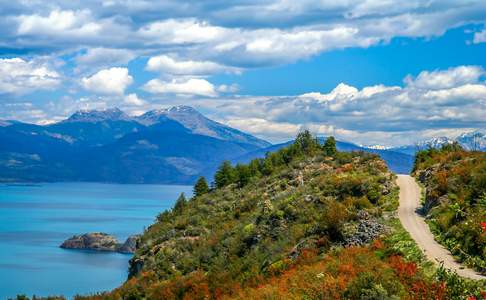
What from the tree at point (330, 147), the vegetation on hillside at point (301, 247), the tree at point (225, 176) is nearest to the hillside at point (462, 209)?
the vegetation on hillside at point (301, 247)

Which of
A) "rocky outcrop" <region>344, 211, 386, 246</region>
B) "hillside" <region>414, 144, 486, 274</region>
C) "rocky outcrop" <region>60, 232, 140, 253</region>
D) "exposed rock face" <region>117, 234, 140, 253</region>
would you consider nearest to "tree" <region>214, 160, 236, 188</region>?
"hillside" <region>414, 144, 486, 274</region>

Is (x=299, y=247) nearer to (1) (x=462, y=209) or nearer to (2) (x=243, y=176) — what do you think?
(1) (x=462, y=209)

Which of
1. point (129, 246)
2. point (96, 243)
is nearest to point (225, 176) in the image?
point (129, 246)

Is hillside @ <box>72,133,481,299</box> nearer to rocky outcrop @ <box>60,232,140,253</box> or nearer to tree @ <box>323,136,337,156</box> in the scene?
tree @ <box>323,136,337,156</box>

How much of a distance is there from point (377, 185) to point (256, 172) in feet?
118

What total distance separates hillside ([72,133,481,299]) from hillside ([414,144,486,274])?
85.0 inches

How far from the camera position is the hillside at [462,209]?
25141mm

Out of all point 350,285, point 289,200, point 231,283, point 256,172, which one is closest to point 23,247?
point 256,172

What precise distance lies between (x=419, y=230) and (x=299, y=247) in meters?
6.56

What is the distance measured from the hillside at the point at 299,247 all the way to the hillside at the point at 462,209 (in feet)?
7.09

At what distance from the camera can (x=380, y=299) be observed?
18.8 m

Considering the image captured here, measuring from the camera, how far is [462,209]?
31.1 meters

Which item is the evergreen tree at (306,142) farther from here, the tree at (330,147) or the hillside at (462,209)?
the hillside at (462,209)

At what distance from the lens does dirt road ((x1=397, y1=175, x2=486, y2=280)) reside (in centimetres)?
2369
